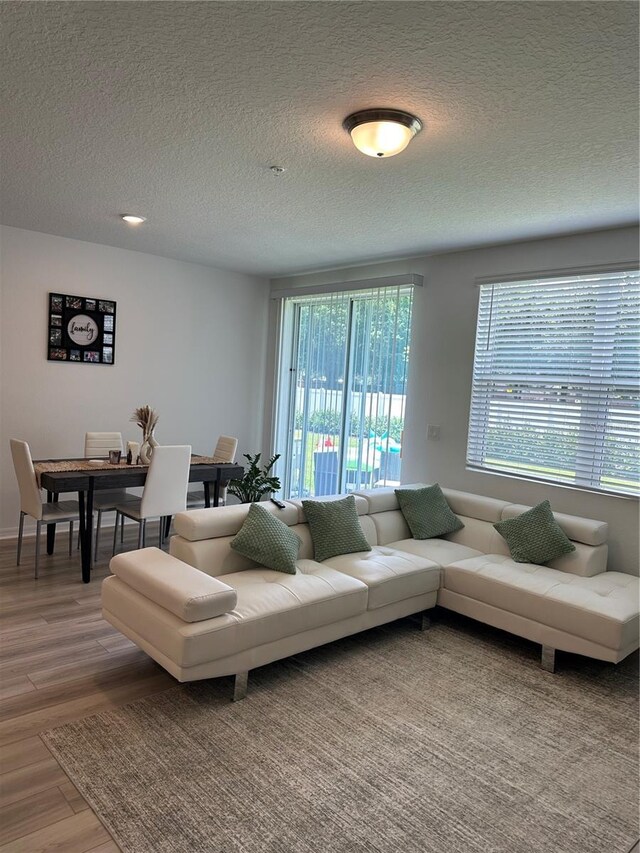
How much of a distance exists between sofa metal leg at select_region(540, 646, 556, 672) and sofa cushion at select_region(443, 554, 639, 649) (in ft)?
0.49

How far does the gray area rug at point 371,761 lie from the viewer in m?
1.96

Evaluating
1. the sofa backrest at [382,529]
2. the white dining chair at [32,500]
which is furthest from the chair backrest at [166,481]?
the sofa backrest at [382,529]

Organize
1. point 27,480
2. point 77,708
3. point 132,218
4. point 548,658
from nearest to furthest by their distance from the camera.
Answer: point 77,708, point 548,658, point 27,480, point 132,218

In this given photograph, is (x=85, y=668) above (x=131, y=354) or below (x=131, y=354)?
below

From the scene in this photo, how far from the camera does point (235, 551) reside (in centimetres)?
333

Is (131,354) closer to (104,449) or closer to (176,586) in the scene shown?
(104,449)

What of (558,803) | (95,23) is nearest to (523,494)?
(558,803)

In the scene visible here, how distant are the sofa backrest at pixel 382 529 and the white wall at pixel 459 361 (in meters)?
0.21

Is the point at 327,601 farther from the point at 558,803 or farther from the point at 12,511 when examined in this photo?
the point at 12,511

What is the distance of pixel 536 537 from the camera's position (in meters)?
3.81

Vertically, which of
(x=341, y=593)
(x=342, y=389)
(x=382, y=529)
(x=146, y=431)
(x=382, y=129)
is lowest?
(x=341, y=593)

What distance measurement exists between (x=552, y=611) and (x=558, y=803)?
1158 mm

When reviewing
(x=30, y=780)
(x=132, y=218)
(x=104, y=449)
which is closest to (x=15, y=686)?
(x=30, y=780)

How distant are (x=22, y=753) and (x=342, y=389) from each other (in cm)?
415
